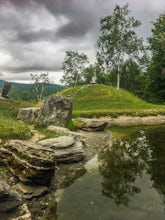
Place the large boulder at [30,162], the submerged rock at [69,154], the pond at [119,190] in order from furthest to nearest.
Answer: the submerged rock at [69,154]
the large boulder at [30,162]
the pond at [119,190]

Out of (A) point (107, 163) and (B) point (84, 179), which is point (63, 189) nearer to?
(B) point (84, 179)

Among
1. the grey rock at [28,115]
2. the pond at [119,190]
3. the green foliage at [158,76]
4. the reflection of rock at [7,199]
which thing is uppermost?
the green foliage at [158,76]

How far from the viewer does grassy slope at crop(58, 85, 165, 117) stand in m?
51.2

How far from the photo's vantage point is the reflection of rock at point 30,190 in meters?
12.6

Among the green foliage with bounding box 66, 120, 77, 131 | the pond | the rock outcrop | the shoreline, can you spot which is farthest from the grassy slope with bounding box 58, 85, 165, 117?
the pond

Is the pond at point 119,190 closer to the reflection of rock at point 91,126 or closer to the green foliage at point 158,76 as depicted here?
the reflection of rock at point 91,126

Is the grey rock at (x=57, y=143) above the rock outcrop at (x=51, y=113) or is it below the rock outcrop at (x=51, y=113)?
below

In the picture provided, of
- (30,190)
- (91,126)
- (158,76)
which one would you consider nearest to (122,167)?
(30,190)

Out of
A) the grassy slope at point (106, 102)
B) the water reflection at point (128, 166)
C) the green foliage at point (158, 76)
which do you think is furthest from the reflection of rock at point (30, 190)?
the green foliage at point (158, 76)

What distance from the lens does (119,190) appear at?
1366cm

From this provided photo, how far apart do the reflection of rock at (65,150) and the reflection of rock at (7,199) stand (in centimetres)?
742

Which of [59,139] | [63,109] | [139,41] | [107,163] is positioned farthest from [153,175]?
[139,41]

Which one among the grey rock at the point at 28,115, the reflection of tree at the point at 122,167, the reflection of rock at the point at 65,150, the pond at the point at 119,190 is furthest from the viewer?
the grey rock at the point at 28,115

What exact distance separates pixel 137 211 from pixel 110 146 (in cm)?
1248
